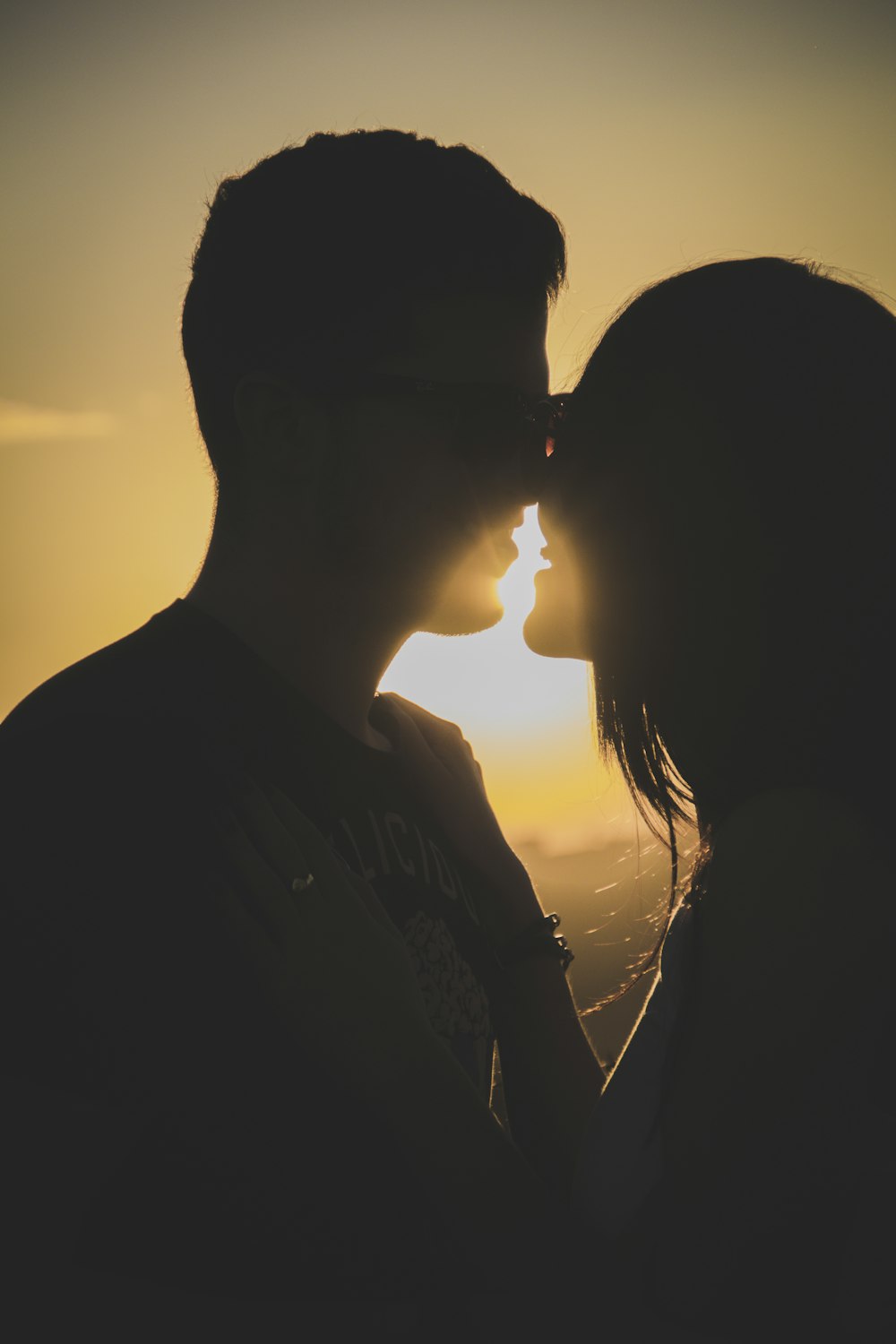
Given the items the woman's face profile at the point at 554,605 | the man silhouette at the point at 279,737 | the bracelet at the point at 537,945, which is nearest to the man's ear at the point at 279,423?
the man silhouette at the point at 279,737

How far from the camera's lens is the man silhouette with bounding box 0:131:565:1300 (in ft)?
6.07

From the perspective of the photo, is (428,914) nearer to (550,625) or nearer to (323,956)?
(323,956)

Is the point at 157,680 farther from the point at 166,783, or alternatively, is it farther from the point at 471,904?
the point at 471,904

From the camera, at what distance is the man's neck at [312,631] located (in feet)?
8.35

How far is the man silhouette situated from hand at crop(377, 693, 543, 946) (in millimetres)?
85

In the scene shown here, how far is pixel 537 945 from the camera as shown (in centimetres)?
285

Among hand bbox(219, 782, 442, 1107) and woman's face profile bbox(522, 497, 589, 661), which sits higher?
woman's face profile bbox(522, 497, 589, 661)

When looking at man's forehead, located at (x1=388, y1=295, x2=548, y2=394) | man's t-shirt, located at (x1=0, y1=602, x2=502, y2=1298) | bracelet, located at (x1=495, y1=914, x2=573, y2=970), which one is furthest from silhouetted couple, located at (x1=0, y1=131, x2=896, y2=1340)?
man's forehead, located at (x1=388, y1=295, x2=548, y2=394)

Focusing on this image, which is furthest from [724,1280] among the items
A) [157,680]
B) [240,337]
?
[240,337]

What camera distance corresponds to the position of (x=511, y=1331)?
180cm

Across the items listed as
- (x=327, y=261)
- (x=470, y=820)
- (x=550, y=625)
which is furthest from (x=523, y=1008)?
(x=327, y=261)

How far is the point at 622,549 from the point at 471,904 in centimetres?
105

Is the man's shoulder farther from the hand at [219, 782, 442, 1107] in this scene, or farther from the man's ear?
the man's ear

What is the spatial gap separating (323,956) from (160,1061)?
0.32 m
